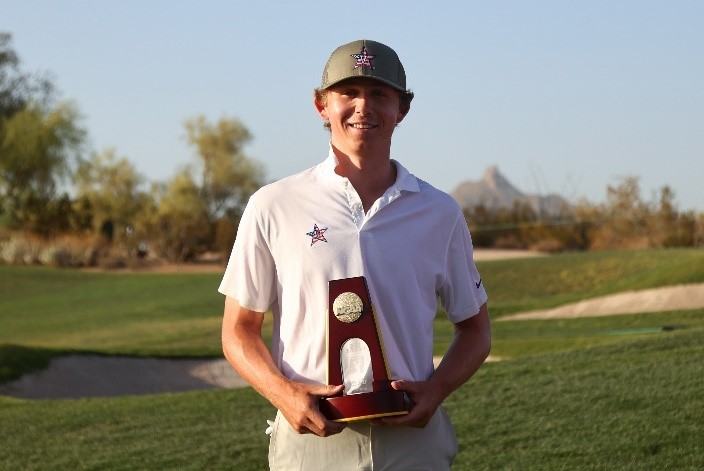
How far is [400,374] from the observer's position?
3.08 meters

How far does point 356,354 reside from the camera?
2.97m

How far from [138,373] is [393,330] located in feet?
44.4

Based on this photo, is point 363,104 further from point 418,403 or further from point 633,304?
point 633,304

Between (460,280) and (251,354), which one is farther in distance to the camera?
(460,280)

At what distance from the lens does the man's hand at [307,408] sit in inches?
116

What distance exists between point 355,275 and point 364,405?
325mm

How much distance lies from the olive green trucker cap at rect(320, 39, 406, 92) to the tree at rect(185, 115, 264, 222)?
59037 mm

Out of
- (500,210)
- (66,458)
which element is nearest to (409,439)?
(66,458)

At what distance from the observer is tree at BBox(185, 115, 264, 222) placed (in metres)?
64.2

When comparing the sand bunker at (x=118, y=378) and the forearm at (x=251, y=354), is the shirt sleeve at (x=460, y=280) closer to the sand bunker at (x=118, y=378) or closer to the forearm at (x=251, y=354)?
the forearm at (x=251, y=354)

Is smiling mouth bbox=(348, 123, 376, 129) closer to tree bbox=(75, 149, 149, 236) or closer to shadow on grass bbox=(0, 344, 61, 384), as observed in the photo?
shadow on grass bbox=(0, 344, 61, 384)

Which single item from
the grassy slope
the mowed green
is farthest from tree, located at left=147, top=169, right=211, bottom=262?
the grassy slope

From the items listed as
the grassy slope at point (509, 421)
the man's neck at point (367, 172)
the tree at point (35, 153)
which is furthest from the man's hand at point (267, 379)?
the tree at point (35, 153)

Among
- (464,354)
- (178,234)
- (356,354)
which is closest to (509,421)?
(464,354)
